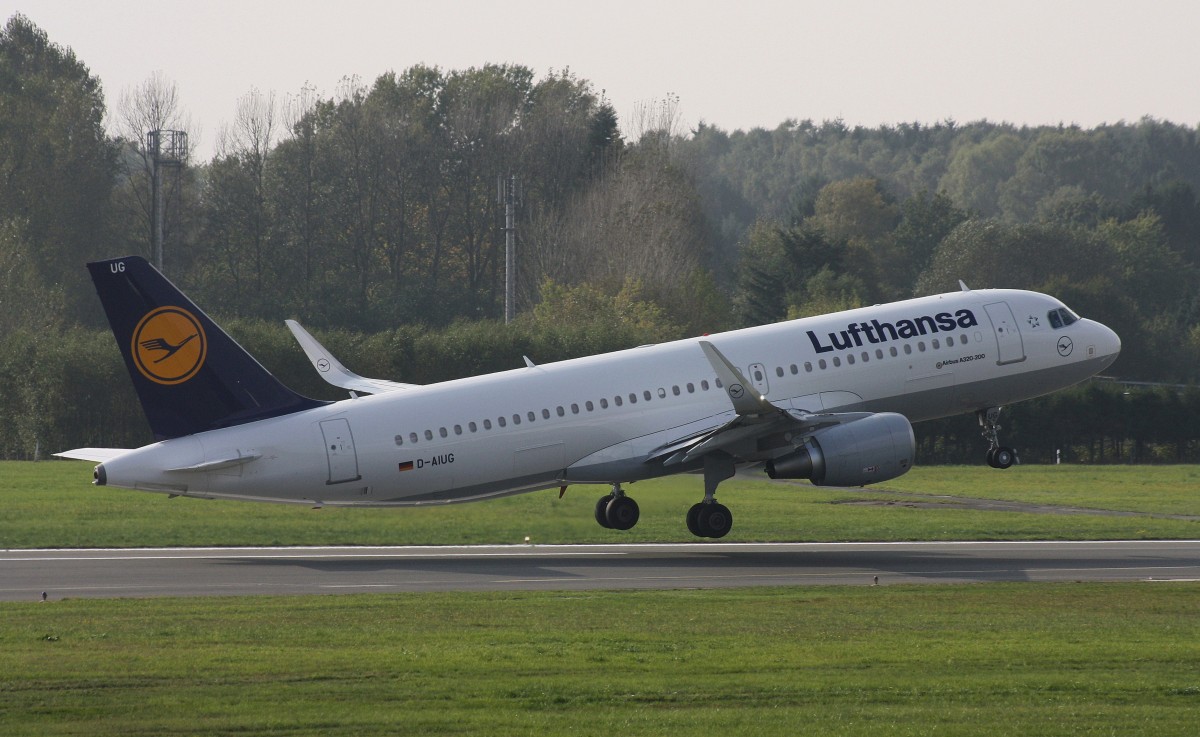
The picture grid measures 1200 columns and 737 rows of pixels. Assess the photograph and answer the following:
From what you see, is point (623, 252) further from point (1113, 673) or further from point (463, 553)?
point (1113, 673)

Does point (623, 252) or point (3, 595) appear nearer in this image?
point (3, 595)

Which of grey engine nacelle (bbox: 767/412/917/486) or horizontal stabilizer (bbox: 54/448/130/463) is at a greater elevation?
horizontal stabilizer (bbox: 54/448/130/463)

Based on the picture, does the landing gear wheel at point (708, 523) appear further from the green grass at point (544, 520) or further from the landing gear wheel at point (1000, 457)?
the landing gear wheel at point (1000, 457)

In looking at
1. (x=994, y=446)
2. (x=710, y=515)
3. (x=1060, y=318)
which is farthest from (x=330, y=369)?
(x=1060, y=318)

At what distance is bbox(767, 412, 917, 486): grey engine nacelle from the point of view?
35.7m

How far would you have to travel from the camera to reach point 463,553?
38062 millimetres

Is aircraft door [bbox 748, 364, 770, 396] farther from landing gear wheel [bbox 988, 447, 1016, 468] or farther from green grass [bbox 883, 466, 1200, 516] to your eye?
green grass [bbox 883, 466, 1200, 516]

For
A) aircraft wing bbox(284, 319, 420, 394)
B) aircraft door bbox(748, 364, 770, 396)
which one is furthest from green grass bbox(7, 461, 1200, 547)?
aircraft wing bbox(284, 319, 420, 394)

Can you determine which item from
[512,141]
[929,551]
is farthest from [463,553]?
[512,141]

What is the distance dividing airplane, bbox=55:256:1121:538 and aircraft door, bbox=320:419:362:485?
1.5 inches

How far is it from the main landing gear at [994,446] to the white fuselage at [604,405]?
0.39m

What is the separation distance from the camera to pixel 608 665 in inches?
839

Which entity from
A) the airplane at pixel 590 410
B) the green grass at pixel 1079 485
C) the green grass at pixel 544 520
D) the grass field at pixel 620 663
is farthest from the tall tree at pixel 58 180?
the grass field at pixel 620 663

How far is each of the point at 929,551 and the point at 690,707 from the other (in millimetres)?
21087
